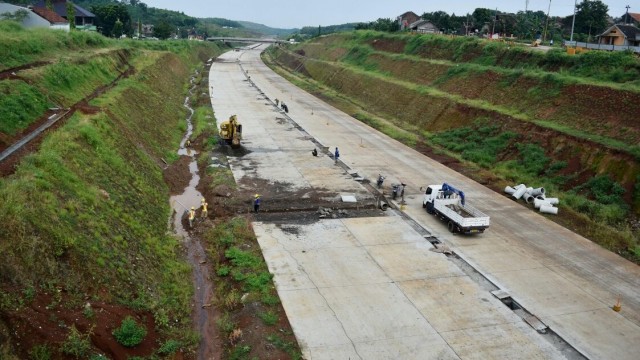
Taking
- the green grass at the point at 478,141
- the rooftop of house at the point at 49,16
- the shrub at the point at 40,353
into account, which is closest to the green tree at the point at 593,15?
the green grass at the point at 478,141

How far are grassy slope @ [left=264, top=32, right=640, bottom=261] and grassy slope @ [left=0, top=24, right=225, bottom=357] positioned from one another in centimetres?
2317

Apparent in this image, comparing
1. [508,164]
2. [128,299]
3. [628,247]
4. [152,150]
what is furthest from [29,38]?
[628,247]

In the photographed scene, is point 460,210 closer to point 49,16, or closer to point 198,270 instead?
point 198,270

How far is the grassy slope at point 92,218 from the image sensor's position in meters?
15.4

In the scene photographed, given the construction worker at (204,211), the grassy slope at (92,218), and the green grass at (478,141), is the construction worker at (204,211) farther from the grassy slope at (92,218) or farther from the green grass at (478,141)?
the green grass at (478,141)

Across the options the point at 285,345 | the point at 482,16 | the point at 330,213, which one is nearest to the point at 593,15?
the point at 482,16

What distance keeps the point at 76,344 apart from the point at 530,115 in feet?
134

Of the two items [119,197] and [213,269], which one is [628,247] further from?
[119,197]

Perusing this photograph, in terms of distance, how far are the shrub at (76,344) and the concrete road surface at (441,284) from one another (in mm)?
7027

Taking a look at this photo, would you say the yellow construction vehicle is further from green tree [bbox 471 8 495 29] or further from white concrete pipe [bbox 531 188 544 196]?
green tree [bbox 471 8 495 29]

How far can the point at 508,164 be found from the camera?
1548 inches

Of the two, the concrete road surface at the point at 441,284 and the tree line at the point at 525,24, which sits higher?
the tree line at the point at 525,24

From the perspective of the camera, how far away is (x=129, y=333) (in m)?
15.4

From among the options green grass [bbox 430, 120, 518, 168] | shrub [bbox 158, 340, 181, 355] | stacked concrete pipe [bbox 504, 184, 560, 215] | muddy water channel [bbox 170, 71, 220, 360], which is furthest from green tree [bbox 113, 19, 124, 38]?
shrub [bbox 158, 340, 181, 355]
